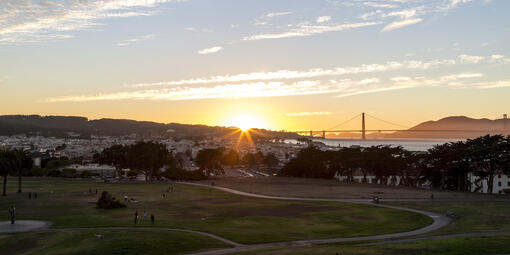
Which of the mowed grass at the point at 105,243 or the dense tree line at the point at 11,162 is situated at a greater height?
the dense tree line at the point at 11,162

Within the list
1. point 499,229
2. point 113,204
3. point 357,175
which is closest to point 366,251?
point 499,229

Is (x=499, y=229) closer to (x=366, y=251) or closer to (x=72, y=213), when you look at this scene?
(x=366, y=251)

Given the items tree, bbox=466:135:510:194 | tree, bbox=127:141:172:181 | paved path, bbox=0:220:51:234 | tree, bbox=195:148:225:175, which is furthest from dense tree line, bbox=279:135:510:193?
paved path, bbox=0:220:51:234

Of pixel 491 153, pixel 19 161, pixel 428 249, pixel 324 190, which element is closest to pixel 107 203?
pixel 19 161

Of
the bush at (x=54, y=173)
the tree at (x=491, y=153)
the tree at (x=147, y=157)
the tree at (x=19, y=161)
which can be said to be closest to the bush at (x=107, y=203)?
the tree at (x=19, y=161)

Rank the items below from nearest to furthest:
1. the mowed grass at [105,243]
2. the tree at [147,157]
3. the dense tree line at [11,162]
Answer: the mowed grass at [105,243] → the dense tree line at [11,162] → the tree at [147,157]

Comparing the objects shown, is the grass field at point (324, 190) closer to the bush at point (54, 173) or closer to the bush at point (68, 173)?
the bush at point (68, 173)
